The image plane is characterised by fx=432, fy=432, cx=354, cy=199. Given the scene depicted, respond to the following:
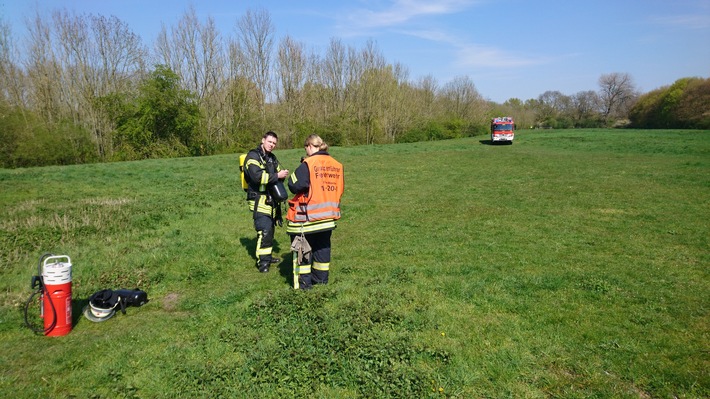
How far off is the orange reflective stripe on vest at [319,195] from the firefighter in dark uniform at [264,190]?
53.1 inches

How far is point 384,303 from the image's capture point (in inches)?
237

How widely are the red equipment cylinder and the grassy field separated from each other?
19cm

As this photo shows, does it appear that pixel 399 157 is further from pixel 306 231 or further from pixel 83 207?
pixel 306 231

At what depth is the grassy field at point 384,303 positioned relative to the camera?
431cm

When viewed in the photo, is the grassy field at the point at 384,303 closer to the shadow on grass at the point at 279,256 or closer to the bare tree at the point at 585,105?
the shadow on grass at the point at 279,256

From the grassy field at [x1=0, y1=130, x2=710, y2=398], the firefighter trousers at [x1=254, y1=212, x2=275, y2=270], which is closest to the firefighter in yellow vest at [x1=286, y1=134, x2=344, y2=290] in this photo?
the grassy field at [x1=0, y1=130, x2=710, y2=398]

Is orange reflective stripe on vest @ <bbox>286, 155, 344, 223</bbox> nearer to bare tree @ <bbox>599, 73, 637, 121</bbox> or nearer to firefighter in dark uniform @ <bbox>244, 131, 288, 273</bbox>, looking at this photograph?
firefighter in dark uniform @ <bbox>244, 131, 288, 273</bbox>

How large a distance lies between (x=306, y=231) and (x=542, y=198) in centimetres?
1102

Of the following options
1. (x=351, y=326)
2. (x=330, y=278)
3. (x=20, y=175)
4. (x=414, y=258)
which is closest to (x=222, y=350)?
(x=351, y=326)

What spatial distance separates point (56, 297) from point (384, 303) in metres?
4.14

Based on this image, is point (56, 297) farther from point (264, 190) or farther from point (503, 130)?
point (503, 130)

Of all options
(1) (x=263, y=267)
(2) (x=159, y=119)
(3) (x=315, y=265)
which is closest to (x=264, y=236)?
(1) (x=263, y=267)

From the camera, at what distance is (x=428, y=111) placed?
66.2 metres

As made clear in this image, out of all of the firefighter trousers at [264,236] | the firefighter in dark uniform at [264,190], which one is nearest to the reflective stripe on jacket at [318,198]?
the firefighter in dark uniform at [264,190]
